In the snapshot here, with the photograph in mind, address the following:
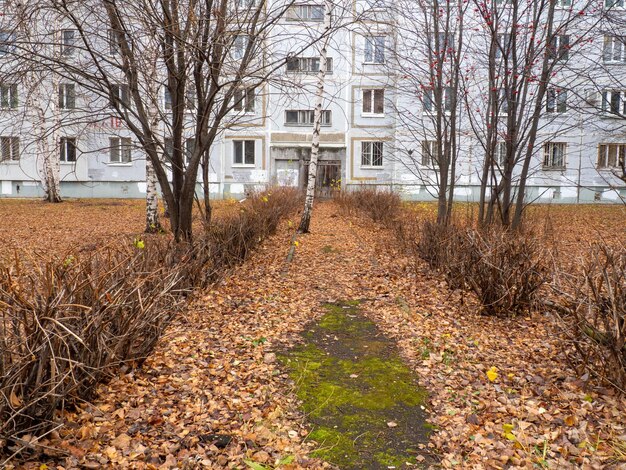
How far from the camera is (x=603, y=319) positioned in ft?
12.4

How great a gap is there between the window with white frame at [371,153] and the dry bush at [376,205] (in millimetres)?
12821

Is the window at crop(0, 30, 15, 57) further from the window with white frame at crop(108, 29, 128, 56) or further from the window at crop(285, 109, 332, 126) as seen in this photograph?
the window at crop(285, 109, 332, 126)

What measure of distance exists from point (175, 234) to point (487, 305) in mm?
4276

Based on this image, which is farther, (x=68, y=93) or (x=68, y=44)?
(x=68, y=93)

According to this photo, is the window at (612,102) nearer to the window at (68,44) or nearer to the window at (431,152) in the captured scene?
the window at (431,152)

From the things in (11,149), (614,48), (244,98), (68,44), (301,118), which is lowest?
(11,149)

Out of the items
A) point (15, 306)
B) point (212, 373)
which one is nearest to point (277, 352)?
point (212, 373)

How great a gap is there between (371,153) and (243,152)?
819 cm

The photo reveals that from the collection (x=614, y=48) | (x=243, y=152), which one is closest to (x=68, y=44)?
(x=614, y=48)

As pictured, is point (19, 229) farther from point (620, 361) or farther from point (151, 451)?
point (620, 361)

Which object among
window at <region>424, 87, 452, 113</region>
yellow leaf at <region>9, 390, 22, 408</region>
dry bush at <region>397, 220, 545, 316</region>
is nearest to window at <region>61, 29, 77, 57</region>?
yellow leaf at <region>9, 390, 22, 408</region>

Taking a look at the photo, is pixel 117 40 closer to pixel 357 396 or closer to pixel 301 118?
pixel 357 396

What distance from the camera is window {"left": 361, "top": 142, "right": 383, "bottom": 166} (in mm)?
32312

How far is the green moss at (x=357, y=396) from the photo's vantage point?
3.19 metres
